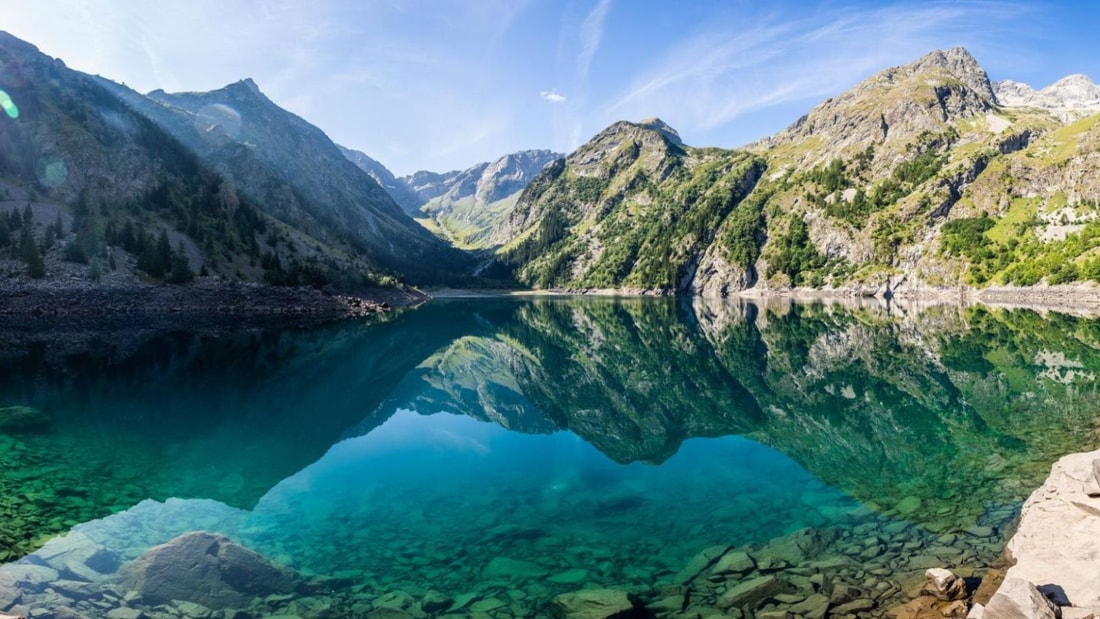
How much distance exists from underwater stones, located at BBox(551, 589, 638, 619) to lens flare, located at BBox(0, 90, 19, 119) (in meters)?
166

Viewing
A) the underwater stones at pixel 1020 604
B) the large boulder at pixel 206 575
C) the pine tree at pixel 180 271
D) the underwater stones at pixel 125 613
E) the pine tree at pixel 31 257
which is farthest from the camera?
the pine tree at pixel 180 271

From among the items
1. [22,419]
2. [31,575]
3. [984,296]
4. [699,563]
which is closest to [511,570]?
[699,563]

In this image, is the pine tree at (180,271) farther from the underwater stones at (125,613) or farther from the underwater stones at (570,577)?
the underwater stones at (570,577)

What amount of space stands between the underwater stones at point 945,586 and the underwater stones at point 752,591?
324cm

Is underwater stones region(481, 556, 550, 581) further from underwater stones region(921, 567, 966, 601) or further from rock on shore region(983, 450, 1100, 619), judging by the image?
rock on shore region(983, 450, 1100, 619)

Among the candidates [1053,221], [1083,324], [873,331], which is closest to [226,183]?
[873,331]

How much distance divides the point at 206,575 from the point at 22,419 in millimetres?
25196

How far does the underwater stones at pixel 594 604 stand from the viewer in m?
12.7

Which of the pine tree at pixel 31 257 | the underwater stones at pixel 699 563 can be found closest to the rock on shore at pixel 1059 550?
the underwater stones at pixel 699 563

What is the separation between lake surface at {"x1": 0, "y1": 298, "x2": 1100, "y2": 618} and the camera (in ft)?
45.7

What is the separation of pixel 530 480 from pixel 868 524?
1272cm

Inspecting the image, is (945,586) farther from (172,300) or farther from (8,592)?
(172,300)

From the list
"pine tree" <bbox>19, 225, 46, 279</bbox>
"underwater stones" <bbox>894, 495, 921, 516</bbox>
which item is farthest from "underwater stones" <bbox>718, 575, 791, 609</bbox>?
"pine tree" <bbox>19, 225, 46, 279</bbox>

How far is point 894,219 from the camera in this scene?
181 metres
